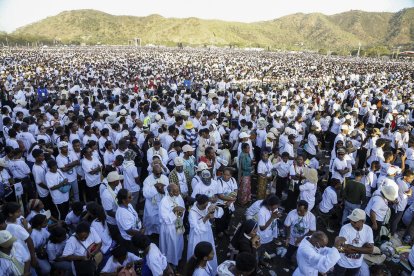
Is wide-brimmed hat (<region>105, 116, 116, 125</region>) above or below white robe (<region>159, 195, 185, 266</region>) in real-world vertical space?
above

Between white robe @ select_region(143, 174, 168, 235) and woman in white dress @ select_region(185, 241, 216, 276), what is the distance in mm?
1860

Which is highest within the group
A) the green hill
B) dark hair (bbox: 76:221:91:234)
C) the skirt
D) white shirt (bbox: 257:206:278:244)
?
the green hill

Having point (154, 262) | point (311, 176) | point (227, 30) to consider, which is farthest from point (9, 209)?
point (227, 30)

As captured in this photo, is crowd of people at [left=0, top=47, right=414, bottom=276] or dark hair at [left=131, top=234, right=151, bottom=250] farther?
crowd of people at [left=0, top=47, right=414, bottom=276]

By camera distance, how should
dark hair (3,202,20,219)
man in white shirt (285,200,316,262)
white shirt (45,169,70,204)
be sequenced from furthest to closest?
white shirt (45,169,70,204)
man in white shirt (285,200,316,262)
dark hair (3,202,20,219)

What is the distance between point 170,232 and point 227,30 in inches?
6168

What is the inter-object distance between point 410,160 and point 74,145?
25.0 ft

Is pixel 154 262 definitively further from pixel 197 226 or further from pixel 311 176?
pixel 311 176

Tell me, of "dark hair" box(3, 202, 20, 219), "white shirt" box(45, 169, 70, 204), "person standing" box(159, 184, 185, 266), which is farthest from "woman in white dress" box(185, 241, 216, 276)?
"white shirt" box(45, 169, 70, 204)

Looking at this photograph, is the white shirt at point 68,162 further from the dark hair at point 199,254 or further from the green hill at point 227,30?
the green hill at point 227,30

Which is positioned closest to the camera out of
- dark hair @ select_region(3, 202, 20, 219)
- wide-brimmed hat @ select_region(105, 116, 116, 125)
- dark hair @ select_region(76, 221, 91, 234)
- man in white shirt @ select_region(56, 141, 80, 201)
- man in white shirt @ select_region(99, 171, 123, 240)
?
dark hair @ select_region(76, 221, 91, 234)

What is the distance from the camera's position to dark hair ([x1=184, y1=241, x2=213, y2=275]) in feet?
10.6

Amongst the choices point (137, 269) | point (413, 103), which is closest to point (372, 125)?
point (413, 103)

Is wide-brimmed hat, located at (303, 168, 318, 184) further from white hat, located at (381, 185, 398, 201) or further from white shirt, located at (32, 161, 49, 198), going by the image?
white shirt, located at (32, 161, 49, 198)
